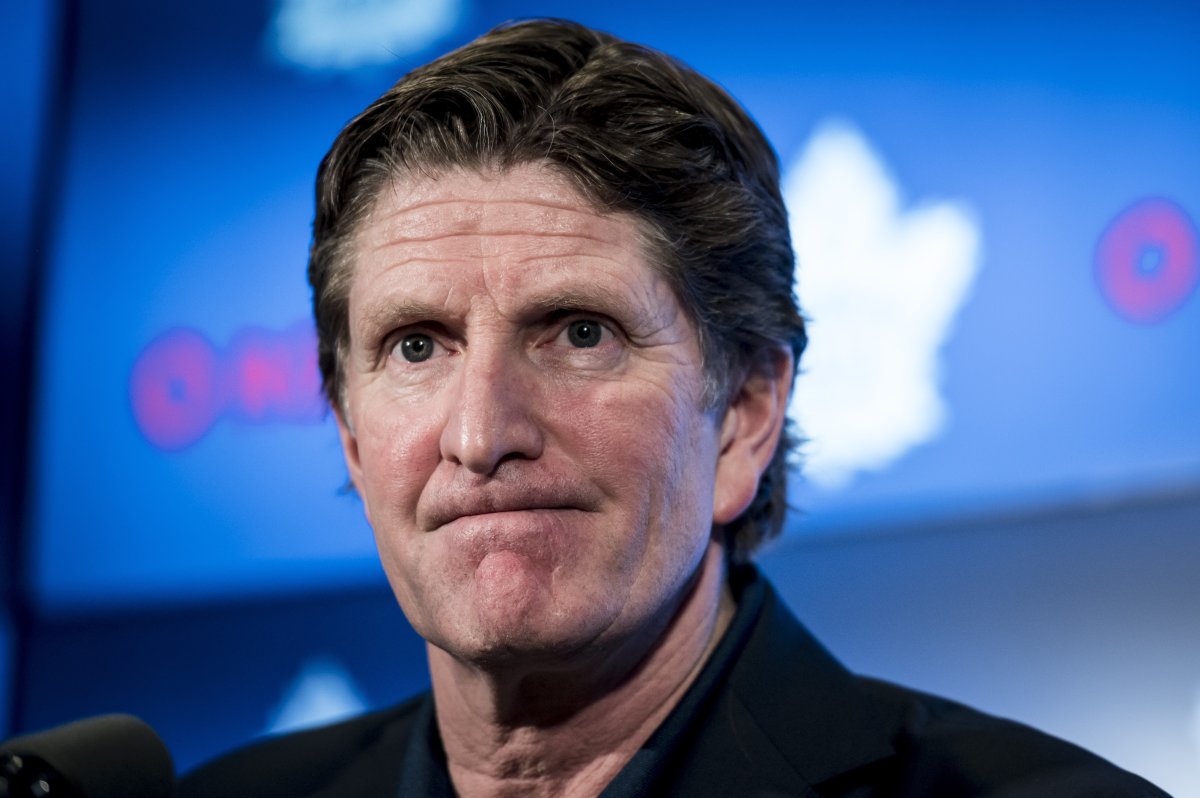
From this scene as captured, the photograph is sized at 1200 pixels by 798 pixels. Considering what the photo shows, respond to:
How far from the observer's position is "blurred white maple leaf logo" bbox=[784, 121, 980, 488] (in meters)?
2.65

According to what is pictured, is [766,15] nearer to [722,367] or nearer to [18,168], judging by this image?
[722,367]

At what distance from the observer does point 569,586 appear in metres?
1.69

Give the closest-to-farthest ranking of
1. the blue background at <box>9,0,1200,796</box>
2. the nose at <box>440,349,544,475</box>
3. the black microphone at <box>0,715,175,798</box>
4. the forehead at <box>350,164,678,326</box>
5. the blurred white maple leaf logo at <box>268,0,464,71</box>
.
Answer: the black microphone at <box>0,715,175,798</box> < the nose at <box>440,349,544,475</box> < the forehead at <box>350,164,678,326</box> < the blue background at <box>9,0,1200,796</box> < the blurred white maple leaf logo at <box>268,0,464,71</box>

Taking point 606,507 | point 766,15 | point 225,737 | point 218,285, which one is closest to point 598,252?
point 606,507

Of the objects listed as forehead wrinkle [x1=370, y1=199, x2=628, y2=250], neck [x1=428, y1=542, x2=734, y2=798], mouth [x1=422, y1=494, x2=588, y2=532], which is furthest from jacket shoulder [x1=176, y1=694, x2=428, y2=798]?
forehead wrinkle [x1=370, y1=199, x2=628, y2=250]

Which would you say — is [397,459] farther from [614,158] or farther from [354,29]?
[354,29]

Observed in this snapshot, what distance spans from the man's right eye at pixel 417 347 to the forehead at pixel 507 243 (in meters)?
0.06

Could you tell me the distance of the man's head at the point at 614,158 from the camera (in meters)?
1.81

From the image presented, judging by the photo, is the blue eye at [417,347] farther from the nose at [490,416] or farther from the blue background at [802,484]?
the blue background at [802,484]

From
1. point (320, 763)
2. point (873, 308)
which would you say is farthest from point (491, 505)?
point (873, 308)

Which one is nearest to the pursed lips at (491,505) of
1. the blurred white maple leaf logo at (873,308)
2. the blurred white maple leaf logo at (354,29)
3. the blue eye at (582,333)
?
the blue eye at (582,333)

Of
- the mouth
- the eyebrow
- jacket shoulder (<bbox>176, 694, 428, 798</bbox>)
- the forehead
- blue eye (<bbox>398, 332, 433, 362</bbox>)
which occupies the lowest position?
jacket shoulder (<bbox>176, 694, 428, 798</bbox>)

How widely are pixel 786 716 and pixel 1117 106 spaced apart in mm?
1459

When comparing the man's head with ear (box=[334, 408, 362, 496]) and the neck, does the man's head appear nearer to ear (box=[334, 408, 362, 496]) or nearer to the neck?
ear (box=[334, 408, 362, 496])
